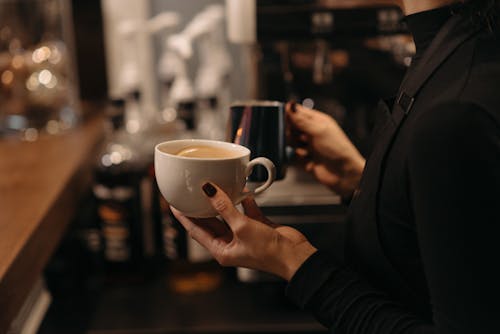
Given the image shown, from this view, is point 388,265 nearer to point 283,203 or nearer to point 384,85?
point 283,203

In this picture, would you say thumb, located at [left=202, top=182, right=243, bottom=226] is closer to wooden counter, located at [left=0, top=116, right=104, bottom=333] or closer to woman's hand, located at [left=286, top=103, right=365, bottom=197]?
wooden counter, located at [left=0, top=116, right=104, bottom=333]

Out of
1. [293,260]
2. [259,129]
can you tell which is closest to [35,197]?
[259,129]

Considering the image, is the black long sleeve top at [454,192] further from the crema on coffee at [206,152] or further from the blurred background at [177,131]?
the blurred background at [177,131]

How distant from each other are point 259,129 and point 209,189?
236 mm

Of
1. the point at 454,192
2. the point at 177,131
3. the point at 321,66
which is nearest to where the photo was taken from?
the point at 454,192

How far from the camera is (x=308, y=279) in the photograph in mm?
651

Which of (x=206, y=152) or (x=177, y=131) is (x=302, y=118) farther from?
(x=177, y=131)

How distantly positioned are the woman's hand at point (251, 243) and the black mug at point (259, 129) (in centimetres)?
18

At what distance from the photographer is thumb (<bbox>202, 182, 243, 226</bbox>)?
0.63 metres

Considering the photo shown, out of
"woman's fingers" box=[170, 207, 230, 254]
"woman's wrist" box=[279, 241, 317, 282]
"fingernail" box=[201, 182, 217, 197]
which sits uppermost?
"fingernail" box=[201, 182, 217, 197]

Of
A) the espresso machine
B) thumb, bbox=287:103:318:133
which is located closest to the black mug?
thumb, bbox=287:103:318:133

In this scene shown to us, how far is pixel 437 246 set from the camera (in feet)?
1.74

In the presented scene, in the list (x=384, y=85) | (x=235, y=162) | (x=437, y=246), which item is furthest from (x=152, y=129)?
(x=437, y=246)

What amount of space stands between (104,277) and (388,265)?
0.85m
